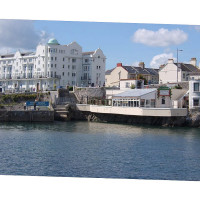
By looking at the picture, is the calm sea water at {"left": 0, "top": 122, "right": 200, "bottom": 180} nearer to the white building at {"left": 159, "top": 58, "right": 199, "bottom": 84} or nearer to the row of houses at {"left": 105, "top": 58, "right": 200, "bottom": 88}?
the row of houses at {"left": 105, "top": 58, "right": 200, "bottom": 88}

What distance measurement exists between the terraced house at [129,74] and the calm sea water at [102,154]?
5026 cm

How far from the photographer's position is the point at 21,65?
10194 cm

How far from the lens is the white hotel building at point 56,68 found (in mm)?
→ 93812

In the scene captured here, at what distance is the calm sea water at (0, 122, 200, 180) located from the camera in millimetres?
26609

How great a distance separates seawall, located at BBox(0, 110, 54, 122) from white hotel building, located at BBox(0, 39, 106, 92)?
28.0m

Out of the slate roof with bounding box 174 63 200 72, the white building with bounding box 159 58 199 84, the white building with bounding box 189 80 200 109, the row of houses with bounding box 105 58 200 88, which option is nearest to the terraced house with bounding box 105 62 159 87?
the row of houses with bounding box 105 58 200 88

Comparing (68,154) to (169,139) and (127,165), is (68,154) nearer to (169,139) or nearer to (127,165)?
(127,165)

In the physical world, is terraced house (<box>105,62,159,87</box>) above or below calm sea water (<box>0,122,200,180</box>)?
above

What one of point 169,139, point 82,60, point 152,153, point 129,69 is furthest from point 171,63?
point 152,153

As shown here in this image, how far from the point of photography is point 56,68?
94062 millimetres

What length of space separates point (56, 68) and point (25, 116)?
106 feet

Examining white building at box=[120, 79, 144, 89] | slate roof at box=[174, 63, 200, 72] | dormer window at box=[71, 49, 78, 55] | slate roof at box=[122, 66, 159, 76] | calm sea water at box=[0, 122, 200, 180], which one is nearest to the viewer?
calm sea water at box=[0, 122, 200, 180]

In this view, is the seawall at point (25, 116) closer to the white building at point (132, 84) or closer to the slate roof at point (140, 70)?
the white building at point (132, 84)

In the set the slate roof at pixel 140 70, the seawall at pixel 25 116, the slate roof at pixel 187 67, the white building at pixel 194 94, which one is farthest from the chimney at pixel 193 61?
the seawall at pixel 25 116
